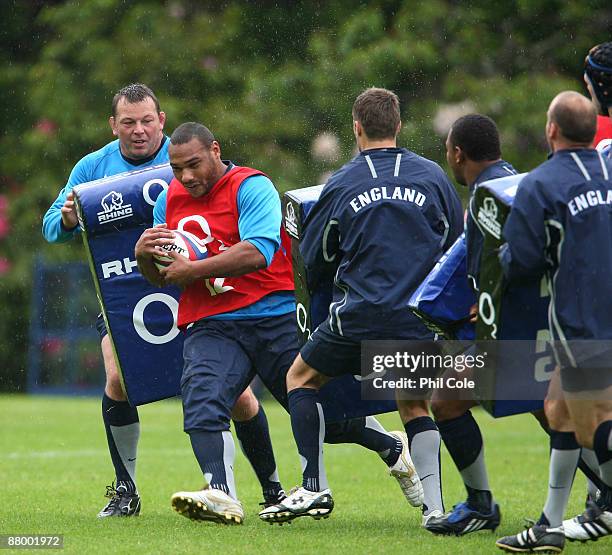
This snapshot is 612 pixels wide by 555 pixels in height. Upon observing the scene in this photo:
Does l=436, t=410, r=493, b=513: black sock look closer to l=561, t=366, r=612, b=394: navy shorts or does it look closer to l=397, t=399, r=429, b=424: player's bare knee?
l=397, t=399, r=429, b=424: player's bare knee

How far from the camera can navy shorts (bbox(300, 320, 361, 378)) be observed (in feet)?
22.3

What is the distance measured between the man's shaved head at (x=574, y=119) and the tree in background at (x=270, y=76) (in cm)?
1449

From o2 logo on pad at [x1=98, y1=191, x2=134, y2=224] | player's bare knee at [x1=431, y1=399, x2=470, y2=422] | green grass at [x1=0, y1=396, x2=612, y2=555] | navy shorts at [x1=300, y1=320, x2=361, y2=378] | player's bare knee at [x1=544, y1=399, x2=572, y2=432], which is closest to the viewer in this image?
player's bare knee at [x1=544, y1=399, x2=572, y2=432]

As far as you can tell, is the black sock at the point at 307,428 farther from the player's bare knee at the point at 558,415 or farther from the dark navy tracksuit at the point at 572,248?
the dark navy tracksuit at the point at 572,248

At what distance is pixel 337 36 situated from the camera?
2167 cm

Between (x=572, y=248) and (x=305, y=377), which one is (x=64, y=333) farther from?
(x=572, y=248)

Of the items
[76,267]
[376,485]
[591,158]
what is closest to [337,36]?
[76,267]

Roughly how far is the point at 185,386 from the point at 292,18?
16154 mm

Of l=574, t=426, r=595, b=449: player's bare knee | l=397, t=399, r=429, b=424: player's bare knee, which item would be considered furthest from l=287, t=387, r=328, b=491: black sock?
l=574, t=426, r=595, b=449: player's bare knee

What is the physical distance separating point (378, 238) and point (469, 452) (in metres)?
1.13

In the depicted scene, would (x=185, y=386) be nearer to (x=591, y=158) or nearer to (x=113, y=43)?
(x=591, y=158)

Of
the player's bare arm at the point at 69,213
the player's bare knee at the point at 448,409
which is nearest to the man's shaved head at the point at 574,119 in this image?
the player's bare knee at the point at 448,409

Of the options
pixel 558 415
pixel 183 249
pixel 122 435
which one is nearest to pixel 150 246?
pixel 183 249

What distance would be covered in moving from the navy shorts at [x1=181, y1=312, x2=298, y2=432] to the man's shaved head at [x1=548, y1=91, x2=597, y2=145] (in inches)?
85.6
